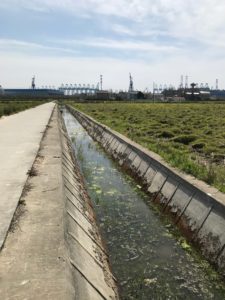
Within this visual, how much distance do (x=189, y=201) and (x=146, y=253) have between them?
1.79 metres

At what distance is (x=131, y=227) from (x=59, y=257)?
162 inches

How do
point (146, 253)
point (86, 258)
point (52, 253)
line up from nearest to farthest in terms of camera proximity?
point (52, 253)
point (86, 258)
point (146, 253)

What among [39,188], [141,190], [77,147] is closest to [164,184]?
[141,190]

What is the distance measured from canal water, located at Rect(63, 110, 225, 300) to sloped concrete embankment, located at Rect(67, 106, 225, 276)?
9.4 inches

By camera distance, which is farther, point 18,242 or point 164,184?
point 164,184

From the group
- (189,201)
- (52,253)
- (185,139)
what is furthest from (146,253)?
(185,139)

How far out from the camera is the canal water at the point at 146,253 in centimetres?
630

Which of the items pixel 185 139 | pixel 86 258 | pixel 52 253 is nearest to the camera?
pixel 52 253

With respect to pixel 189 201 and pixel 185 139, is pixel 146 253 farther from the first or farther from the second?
pixel 185 139

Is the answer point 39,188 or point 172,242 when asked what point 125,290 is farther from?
point 39,188

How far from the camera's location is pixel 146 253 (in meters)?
7.64

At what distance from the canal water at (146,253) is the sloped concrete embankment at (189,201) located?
0.24 metres

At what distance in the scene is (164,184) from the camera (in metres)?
11.0

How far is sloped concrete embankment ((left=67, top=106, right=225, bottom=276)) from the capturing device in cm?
726
